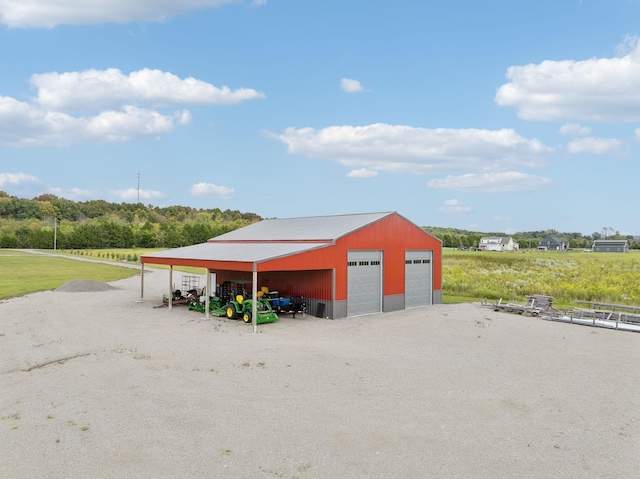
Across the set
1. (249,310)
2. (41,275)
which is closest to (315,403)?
(249,310)

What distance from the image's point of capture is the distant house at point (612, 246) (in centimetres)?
10268

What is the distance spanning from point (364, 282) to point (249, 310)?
5.69 meters

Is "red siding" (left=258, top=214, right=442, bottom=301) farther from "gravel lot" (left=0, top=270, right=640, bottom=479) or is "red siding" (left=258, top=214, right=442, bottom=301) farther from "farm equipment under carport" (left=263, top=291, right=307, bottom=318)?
"gravel lot" (left=0, top=270, right=640, bottom=479)

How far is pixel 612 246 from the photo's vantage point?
106438mm

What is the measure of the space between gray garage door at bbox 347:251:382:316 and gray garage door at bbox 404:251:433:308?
226 cm

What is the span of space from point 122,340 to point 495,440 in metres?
11.8

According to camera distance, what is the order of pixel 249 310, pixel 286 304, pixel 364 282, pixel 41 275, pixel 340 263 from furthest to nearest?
1. pixel 41 275
2. pixel 364 282
3. pixel 340 263
4. pixel 286 304
5. pixel 249 310

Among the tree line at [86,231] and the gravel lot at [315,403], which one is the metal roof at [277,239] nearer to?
the gravel lot at [315,403]

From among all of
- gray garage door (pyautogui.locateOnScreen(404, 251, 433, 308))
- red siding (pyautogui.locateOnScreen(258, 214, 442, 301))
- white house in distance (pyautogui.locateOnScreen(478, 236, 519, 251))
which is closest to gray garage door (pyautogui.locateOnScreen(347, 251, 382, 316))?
red siding (pyautogui.locateOnScreen(258, 214, 442, 301))

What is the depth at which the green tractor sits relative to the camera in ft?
59.6

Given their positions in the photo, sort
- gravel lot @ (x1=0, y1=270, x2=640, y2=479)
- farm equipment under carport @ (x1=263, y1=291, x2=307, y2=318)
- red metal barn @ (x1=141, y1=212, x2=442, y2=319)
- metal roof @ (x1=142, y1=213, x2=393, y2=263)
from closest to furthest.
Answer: gravel lot @ (x1=0, y1=270, x2=640, y2=479)
red metal barn @ (x1=141, y1=212, x2=442, y2=319)
metal roof @ (x1=142, y1=213, x2=393, y2=263)
farm equipment under carport @ (x1=263, y1=291, x2=307, y2=318)

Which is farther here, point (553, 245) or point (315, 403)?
point (553, 245)

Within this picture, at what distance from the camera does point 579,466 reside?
6898 millimetres

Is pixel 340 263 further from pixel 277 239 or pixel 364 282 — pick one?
pixel 277 239
